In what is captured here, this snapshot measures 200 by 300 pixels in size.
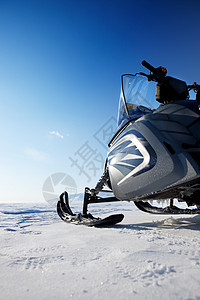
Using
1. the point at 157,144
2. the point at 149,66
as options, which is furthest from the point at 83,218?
the point at 149,66

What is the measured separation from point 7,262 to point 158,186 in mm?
1385

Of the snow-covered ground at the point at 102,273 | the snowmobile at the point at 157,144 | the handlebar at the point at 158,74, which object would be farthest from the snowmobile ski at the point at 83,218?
the handlebar at the point at 158,74

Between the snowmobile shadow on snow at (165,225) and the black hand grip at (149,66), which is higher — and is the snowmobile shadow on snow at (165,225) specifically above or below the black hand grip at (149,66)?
below

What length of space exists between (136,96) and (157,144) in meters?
1.07

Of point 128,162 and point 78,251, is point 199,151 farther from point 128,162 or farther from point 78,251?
point 78,251

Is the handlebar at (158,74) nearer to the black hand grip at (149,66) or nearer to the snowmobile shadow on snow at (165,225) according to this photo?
the black hand grip at (149,66)

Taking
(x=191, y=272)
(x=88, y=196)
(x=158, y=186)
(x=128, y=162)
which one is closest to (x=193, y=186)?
(x=158, y=186)

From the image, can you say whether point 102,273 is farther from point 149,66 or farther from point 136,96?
point 136,96

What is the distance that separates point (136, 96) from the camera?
2600mm

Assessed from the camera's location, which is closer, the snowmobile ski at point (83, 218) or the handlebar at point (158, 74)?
the handlebar at point (158, 74)

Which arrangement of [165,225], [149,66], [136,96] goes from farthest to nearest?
[136,96] < [165,225] < [149,66]

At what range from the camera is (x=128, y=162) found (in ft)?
6.98

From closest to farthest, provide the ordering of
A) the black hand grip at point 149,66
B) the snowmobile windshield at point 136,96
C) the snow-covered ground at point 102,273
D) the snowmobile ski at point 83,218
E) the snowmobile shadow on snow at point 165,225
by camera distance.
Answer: the snow-covered ground at point 102,273 → the black hand grip at point 149,66 → the snowmobile shadow on snow at point 165,225 → the snowmobile ski at point 83,218 → the snowmobile windshield at point 136,96

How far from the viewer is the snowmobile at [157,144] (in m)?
1.68
